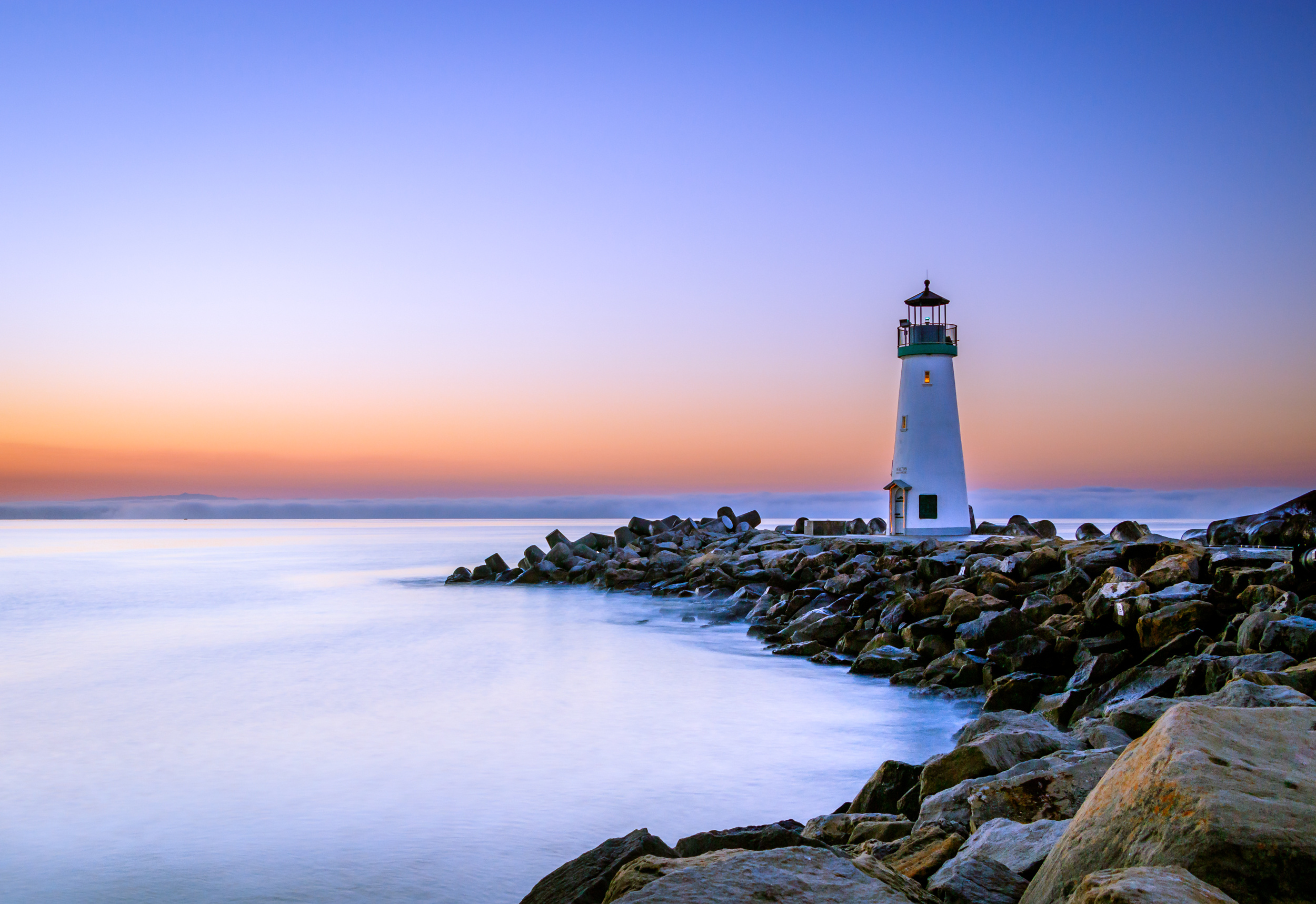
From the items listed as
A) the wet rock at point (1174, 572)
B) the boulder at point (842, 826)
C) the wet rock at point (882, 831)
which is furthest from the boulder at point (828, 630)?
the wet rock at point (882, 831)

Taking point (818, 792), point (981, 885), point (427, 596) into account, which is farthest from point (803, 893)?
point (427, 596)

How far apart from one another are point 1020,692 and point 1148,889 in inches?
217

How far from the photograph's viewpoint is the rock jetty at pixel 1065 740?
211 centimetres

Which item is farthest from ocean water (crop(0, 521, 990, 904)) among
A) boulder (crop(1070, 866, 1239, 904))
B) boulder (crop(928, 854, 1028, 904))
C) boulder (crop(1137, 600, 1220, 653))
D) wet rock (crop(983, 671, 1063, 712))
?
boulder (crop(1070, 866, 1239, 904))

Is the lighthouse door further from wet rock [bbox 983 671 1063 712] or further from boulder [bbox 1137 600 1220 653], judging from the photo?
wet rock [bbox 983 671 1063 712]

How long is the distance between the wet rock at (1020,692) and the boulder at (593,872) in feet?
14.3

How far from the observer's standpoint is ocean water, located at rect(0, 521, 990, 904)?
5125mm

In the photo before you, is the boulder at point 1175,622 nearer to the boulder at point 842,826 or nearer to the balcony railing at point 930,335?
the boulder at point 842,826

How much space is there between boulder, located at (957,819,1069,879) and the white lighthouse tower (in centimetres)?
1793

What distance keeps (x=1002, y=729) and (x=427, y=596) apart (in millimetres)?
17774

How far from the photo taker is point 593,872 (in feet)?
10.1

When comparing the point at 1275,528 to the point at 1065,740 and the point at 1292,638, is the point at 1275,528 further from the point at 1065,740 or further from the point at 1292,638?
the point at 1065,740

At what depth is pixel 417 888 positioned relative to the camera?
471 cm

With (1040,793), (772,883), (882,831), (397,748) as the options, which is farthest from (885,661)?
(772,883)
